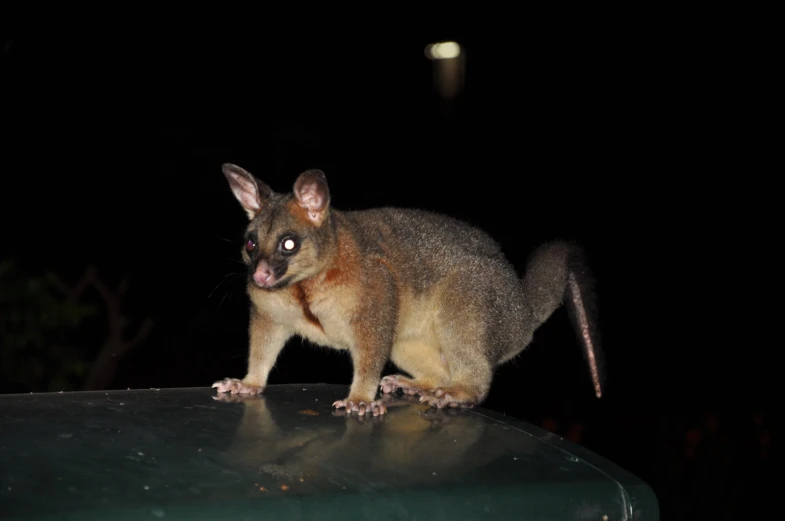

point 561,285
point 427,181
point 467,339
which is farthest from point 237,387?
point 427,181

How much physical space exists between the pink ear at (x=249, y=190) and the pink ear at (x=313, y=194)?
19 cm

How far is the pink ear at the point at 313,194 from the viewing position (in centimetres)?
368

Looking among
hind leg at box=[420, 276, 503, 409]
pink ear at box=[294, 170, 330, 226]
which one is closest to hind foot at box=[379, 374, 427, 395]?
hind leg at box=[420, 276, 503, 409]

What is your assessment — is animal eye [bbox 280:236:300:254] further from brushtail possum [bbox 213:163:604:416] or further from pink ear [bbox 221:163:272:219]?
pink ear [bbox 221:163:272:219]

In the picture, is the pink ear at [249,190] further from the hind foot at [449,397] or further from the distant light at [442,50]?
the distant light at [442,50]

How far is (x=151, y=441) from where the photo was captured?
211cm

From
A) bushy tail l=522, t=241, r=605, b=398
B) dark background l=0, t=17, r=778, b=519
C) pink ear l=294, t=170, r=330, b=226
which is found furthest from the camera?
dark background l=0, t=17, r=778, b=519

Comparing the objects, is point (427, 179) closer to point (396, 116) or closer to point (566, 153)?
point (396, 116)

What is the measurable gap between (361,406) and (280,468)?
1039 mm

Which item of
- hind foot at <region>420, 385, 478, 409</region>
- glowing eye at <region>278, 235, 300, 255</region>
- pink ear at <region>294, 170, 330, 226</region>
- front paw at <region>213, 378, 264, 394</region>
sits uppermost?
pink ear at <region>294, 170, 330, 226</region>

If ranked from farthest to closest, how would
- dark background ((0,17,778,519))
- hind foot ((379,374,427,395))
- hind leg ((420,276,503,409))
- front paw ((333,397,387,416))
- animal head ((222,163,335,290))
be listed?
dark background ((0,17,778,519)), hind foot ((379,374,427,395)), hind leg ((420,276,503,409)), animal head ((222,163,335,290)), front paw ((333,397,387,416))

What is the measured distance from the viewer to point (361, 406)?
2.95m

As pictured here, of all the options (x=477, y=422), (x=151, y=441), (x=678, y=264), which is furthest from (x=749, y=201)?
(x=151, y=441)

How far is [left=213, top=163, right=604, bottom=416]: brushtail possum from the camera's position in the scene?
3.63 m
